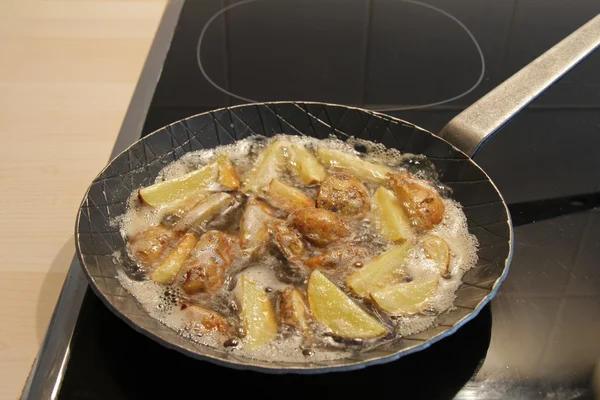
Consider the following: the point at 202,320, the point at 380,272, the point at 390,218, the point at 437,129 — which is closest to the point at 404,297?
the point at 380,272

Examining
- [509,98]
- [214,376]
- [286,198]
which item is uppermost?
[509,98]

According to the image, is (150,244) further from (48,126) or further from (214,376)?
(48,126)

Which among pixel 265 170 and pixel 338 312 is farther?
pixel 265 170

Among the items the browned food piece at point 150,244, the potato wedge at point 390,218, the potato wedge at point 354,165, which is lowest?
the browned food piece at point 150,244

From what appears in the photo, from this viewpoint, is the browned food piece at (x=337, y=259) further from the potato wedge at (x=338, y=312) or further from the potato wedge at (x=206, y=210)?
the potato wedge at (x=206, y=210)

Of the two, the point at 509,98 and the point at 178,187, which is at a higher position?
the point at 509,98

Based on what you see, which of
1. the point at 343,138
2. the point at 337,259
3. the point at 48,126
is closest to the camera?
the point at 337,259

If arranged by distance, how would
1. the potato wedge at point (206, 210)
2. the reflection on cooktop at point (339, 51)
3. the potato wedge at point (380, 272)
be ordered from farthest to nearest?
the reflection on cooktop at point (339, 51), the potato wedge at point (206, 210), the potato wedge at point (380, 272)

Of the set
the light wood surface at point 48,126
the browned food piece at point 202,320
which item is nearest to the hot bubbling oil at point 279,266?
the browned food piece at point 202,320
